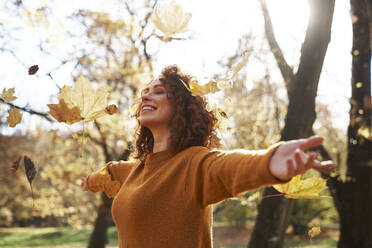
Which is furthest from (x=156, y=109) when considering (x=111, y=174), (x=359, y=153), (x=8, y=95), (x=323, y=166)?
(x=359, y=153)

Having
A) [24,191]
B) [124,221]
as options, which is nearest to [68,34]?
[124,221]

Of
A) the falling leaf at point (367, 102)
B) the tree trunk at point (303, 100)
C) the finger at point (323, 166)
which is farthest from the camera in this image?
the falling leaf at point (367, 102)

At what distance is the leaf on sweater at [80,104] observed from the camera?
146cm

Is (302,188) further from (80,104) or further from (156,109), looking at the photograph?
(80,104)

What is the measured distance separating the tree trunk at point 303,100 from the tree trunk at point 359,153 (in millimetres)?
1836

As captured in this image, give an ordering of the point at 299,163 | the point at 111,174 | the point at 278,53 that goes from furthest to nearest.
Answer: the point at 278,53
the point at 111,174
the point at 299,163

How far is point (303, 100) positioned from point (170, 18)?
2561 millimetres

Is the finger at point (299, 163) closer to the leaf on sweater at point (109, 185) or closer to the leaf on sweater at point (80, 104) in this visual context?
the leaf on sweater at point (80, 104)

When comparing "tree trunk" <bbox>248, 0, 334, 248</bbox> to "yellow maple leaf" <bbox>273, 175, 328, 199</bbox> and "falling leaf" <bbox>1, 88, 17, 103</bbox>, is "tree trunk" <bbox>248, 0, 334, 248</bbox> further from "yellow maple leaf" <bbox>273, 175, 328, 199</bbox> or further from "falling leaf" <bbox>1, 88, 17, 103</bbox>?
"falling leaf" <bbox>1, 88, 17, 103</bbox>

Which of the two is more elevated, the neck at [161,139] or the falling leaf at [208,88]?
the falling leaf at [208,88]

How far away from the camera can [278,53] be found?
13.3 feet

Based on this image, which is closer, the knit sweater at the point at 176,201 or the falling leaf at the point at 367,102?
the knit sweater at the point at 176,201

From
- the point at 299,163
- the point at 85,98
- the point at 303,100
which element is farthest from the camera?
the point at 303,100

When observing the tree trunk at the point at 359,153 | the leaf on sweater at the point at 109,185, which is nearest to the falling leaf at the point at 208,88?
the leaf on sweater at the point at 109,185
